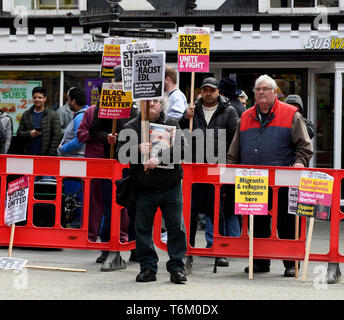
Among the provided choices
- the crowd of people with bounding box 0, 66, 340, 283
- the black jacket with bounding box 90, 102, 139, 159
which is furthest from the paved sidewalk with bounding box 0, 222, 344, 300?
the black jacket with bounding box 90, 102, 139, 159

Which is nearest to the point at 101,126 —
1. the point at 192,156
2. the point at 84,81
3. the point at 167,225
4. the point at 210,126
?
the point at 192,156

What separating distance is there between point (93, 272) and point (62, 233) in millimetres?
668

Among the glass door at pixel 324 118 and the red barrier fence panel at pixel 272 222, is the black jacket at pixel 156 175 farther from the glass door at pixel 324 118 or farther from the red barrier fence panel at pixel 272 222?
the glass door at pixel 324 118

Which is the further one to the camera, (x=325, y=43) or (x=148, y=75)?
(x=325, y=43)

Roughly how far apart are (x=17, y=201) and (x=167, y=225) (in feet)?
5.80

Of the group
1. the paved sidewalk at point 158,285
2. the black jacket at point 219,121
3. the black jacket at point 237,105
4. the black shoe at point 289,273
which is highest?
the black jacket at point 237,105

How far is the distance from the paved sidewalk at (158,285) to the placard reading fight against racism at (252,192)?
0.73m

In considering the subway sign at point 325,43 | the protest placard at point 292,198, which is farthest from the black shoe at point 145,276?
the subway sign at point 325,43

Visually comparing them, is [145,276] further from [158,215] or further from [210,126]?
[210,126]

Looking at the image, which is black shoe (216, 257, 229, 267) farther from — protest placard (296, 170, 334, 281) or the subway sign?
the subway sign

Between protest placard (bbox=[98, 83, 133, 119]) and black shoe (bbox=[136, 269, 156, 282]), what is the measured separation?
1.88 metres

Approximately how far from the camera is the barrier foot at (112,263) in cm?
921

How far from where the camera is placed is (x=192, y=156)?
1011cm
